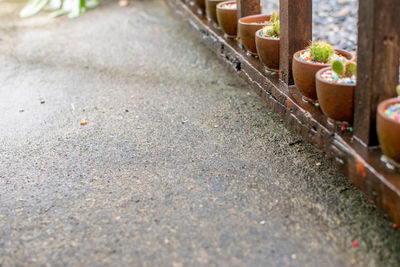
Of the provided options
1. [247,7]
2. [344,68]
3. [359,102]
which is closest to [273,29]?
→ [247,7]

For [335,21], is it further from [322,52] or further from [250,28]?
[322,52]

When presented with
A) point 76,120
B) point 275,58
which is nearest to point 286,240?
point 275,58

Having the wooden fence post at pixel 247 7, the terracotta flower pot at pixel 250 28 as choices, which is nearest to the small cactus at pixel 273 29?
the terracotta flower pot at pixel 250 28

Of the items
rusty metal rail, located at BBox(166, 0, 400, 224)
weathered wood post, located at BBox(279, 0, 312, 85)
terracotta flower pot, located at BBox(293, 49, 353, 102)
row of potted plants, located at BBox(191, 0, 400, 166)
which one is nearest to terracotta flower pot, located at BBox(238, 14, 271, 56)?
row of potted plants, located at BBox(191, 0, 400, 166)

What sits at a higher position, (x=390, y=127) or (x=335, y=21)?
(x=390, y=127)

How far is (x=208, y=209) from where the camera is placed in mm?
1902

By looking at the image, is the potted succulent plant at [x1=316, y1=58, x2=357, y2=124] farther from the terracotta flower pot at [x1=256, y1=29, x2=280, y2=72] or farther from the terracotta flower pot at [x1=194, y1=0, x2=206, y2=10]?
the terracotta flower pot at [x1=194, y1=0, x2=206, y2=10]

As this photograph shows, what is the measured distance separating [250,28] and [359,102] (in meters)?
1.25

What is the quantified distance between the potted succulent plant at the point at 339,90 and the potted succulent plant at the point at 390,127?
20 cm

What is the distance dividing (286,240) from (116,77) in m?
2.22

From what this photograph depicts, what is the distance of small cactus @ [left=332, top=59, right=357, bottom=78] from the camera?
1.92m

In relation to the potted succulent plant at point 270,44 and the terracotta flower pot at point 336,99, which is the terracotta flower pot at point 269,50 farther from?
the terracotta flower pot at point 336,99

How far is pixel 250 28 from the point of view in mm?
2922

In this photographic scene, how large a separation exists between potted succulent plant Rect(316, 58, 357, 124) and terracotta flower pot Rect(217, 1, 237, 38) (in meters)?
1.44
